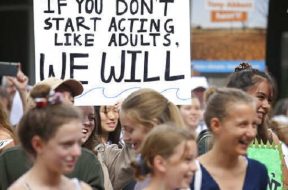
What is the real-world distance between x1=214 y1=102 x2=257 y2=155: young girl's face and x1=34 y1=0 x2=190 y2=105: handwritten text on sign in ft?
4.18

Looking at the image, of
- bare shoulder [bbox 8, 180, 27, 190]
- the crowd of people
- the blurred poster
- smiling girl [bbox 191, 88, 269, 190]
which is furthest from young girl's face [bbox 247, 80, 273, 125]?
the blurred poster

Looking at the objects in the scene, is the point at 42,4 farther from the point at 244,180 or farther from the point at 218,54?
the point at 218,54

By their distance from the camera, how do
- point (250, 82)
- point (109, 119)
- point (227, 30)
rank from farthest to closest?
point (227, 30) < point (109, 119) < point (250, 82)

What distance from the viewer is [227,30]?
11.8 meters

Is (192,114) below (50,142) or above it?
below

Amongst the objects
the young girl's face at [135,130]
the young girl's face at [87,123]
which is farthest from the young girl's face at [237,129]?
the young girl's face at [87,123]

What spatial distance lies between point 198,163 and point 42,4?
197 cm

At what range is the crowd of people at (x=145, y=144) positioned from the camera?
4906 millimetres

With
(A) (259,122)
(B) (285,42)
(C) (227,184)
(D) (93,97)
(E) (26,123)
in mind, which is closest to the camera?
(E) (26,123)

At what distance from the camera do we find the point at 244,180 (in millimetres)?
5488

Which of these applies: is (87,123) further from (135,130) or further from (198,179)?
(198,179)

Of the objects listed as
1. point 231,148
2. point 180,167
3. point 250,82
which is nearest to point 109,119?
point 250,82

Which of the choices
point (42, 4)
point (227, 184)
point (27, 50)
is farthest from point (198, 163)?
point (27, 50)

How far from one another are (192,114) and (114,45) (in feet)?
12.5
